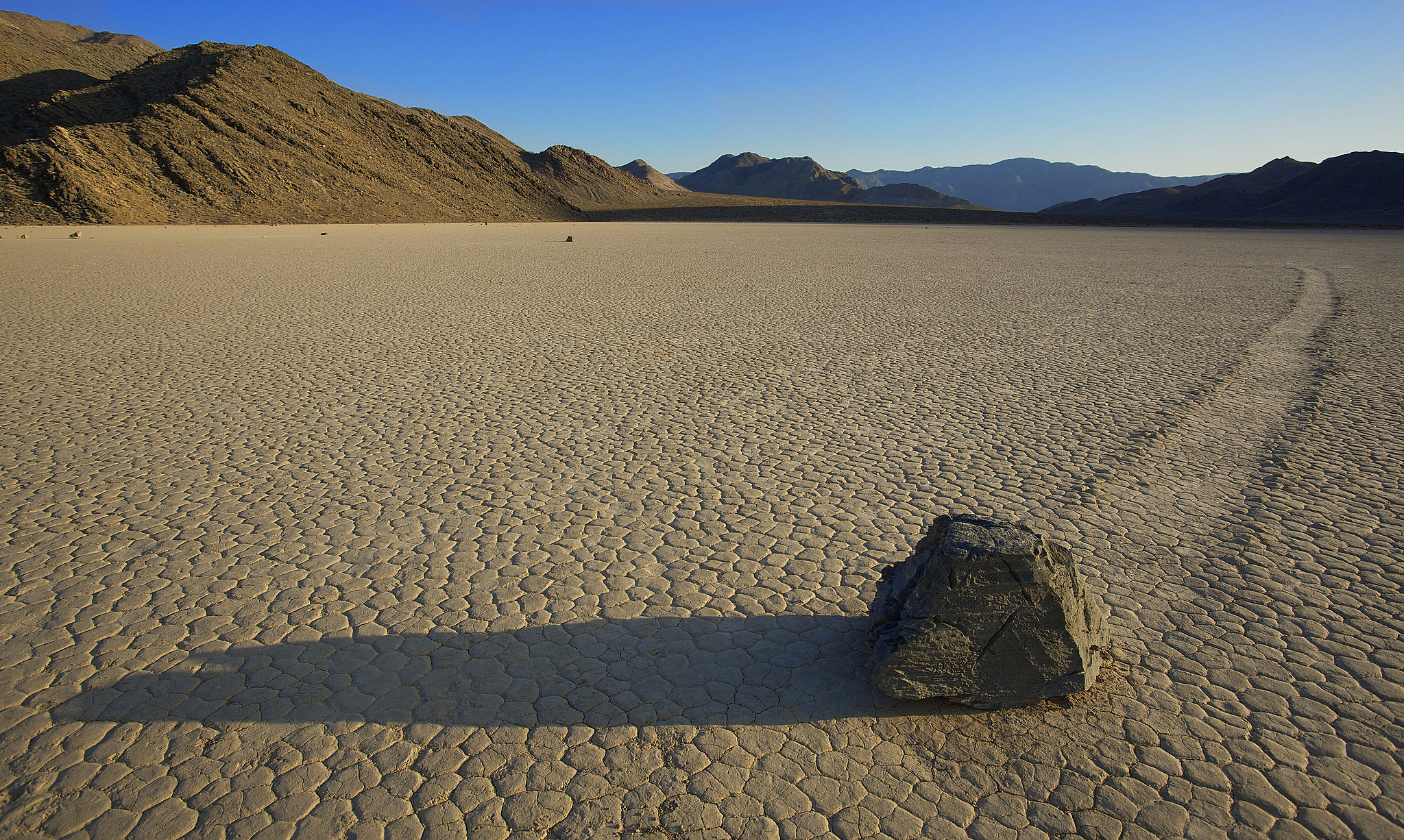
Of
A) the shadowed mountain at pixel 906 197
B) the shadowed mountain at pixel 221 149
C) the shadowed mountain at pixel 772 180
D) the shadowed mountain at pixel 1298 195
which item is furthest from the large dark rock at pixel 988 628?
the shadowed mountain at pixel 772 180

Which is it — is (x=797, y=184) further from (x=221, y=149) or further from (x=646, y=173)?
(x=221, y=149)

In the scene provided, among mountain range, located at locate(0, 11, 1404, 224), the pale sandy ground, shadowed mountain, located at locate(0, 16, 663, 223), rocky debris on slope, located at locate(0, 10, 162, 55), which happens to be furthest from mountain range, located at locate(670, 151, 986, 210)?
the pale sandy ground

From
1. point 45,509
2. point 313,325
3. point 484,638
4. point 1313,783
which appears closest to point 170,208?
point 313,325

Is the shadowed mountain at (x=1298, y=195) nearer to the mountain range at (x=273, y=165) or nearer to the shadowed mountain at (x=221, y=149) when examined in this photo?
the mountain range at (x=273, y=165)

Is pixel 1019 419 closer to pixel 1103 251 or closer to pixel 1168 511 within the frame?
pixel 1168 511

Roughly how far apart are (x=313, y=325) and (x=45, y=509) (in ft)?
19.4

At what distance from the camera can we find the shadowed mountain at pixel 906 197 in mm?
113500

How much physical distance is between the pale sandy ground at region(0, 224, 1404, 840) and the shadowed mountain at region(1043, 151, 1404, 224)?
72.4 m

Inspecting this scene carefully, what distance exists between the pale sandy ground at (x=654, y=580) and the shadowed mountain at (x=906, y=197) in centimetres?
11088

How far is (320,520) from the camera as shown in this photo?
4156mm

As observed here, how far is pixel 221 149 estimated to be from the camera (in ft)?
131

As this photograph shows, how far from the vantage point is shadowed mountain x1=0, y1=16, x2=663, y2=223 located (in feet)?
105

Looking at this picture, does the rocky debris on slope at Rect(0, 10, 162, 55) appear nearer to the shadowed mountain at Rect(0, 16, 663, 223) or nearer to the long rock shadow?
the shadowed mountain at Rect(0, 16, 663, 223)

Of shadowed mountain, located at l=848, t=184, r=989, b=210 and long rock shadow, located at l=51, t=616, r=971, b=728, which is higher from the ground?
long rock shadow, located at l=51, t=616, r=971, b=728
